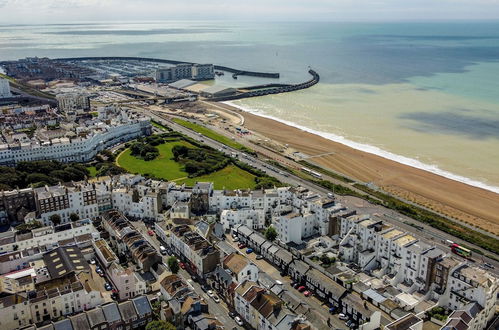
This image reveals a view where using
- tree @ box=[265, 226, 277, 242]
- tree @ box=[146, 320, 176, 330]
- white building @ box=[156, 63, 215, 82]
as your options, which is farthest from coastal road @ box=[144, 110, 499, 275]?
white building @ box=[156, 63, 215, 82]

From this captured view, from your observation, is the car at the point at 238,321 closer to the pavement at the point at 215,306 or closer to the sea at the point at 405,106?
the pavement at the point at 215,306

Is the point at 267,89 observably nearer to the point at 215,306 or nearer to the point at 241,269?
the point at 241,269

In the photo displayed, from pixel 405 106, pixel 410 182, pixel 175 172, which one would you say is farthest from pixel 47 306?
pixel 405 106

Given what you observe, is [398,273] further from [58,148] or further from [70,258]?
[58,148]

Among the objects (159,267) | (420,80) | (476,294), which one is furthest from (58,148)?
(420,80)

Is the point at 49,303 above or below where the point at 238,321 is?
above

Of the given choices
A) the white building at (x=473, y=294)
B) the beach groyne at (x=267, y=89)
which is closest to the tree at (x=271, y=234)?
the white building at (x=473, y=294)
